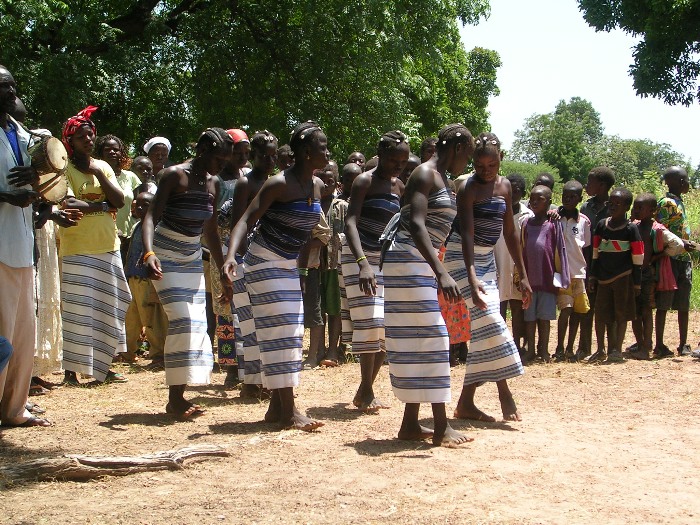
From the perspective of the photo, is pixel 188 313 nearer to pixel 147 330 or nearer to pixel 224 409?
pixel 224 409

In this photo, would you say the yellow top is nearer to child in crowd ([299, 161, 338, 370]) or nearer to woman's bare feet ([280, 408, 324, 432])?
child in crowd ([299, 161, 338, 370])

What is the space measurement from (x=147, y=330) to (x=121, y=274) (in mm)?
1981

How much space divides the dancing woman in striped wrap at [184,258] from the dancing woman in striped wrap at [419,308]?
1.48m

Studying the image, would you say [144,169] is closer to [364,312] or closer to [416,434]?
[364,312]

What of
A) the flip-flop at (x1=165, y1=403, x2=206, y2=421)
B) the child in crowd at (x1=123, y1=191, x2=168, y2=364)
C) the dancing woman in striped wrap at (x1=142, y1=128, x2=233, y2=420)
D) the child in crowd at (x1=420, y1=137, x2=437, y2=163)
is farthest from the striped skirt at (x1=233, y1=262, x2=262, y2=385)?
the child in crowd at (x1=123, y1=191, x2=168, y2=364)

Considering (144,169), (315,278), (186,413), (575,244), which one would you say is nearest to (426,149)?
(315,278)

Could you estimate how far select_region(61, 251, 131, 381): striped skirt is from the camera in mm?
7465

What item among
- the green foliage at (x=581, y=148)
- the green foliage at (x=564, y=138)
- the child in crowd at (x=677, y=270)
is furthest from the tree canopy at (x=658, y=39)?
the green foliage at (x=564, y=138)

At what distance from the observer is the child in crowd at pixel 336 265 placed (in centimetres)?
910

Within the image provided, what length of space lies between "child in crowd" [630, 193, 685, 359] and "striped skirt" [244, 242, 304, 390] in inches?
191

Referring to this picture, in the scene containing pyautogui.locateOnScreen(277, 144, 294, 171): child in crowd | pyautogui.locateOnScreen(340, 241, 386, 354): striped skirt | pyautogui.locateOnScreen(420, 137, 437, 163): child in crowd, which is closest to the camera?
pyautogui.locateOnScreen(340, 241, 386, 354): striped skirt

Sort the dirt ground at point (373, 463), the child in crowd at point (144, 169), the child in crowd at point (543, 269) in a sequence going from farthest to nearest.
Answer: the child in crowd at point (144, 169), the child in crowd at point (543, 269), the dirt ground at point (373, 463)

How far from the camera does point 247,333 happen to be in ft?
22.0

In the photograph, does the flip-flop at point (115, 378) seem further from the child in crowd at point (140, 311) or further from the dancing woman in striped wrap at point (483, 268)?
the dancing woman in striped wrap at point (483, 268)
